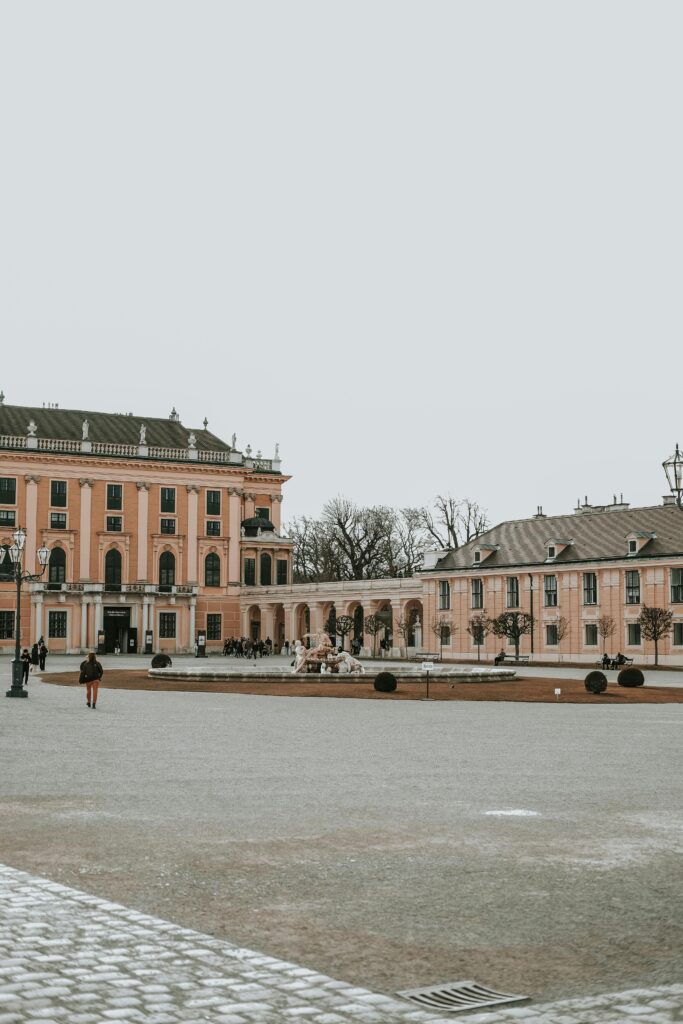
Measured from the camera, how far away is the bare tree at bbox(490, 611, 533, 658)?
7788 cm

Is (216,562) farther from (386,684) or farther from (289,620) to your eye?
(386,684)

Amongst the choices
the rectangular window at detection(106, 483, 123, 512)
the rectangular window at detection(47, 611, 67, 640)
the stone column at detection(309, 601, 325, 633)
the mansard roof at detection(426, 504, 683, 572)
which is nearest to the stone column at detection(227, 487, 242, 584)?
the rectangular window at detection(106, 483, 123, 512)

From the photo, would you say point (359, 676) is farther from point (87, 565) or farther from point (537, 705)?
point (87, 565)

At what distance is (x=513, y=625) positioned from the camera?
78.1m

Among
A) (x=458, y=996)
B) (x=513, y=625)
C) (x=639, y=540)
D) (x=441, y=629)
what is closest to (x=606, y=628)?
(x=639, y=540)

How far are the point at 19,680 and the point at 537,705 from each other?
15.4m

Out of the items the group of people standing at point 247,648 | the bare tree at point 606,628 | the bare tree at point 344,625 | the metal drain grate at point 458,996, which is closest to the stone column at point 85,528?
the group of people standing at point 247,648

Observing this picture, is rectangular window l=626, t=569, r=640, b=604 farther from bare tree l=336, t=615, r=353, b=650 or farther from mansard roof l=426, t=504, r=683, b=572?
bare tree l=336, t=615, r=353, b=650

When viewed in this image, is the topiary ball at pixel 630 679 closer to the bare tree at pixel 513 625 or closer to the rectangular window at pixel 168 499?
the bare tree at pixel 513 625

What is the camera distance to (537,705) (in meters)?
35.6

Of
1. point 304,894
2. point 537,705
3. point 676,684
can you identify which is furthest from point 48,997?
point 676,684

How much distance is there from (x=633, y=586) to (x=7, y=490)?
49870mm

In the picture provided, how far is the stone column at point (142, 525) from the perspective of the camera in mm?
102375

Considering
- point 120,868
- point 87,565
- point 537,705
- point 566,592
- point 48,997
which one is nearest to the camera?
point 48,997
